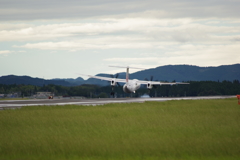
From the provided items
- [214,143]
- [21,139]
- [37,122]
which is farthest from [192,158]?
[37,122]

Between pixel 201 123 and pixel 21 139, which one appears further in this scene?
pixel 201 123

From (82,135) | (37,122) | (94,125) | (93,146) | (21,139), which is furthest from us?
(37,122)

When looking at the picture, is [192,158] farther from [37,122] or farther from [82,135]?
[37,122]

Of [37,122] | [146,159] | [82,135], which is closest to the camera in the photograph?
[146,159]

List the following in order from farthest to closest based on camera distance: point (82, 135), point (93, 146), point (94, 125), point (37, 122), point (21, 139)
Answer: point (37, 122) < point (94, 125) < point (82, 135) < point (21, 139) < point (93, 146)

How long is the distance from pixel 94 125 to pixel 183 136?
28.0 feet

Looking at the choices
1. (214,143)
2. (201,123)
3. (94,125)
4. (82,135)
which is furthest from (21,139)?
(201,123)

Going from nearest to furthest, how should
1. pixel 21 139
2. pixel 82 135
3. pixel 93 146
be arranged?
pixel 93 146, pixel 21 139, pixel 82 135

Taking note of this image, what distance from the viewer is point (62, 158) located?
69.5 ft

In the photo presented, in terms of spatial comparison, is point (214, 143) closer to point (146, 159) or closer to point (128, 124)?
point (146, 159)

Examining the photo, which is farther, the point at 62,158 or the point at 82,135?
the point at 82,135

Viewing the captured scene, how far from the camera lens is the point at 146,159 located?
2094 cm

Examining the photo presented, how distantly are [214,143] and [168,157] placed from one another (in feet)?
13.5

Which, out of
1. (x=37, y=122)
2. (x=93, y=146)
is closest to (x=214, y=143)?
(x=93, y=146)
